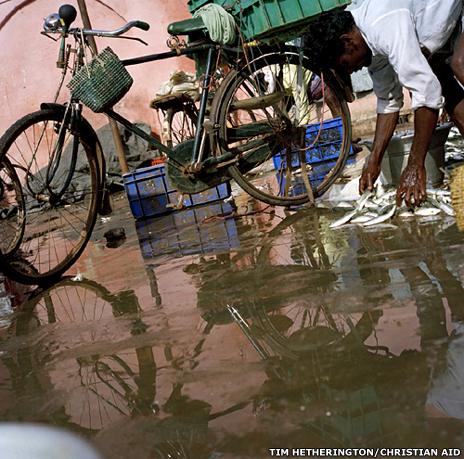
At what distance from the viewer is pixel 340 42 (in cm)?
329

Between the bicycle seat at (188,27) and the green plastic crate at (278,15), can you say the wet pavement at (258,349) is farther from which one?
the bicycle seat at (188,27)

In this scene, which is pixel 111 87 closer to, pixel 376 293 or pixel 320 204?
pixel 320 204

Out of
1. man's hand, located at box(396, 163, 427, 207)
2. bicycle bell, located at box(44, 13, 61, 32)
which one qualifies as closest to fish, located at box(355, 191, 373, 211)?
man's hand, located at box(396, 163, 427, 207)

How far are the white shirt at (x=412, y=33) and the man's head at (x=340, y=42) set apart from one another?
0.10 m

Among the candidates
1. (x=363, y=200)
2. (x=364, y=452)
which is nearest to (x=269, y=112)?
(x=363, y=200)

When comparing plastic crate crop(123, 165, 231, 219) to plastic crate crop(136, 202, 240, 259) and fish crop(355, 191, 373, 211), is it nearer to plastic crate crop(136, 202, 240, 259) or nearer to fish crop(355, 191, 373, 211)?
plastic crate crop(136, 202, 240, 259)

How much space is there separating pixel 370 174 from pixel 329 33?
3.06ft

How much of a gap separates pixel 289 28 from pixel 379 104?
782 millimetres

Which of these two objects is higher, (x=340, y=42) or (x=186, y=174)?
(x=340, y=42)

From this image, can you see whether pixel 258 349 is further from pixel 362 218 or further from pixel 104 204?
pixel 104 204

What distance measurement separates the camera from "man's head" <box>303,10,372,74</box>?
3209 mm

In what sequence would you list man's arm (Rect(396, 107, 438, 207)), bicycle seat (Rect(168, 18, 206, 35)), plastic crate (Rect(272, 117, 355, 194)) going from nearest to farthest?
man's arm (Rect(396, 107, 438, 207)) → bicycle seat (Rect(168, 18, 206, 35)) → plastic crate (Rect(272, 117, 355, 194))

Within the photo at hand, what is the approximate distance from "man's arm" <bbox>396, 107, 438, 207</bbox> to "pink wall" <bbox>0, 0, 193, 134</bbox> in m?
8.40

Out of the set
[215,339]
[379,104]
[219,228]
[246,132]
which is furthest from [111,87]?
[215,339]
